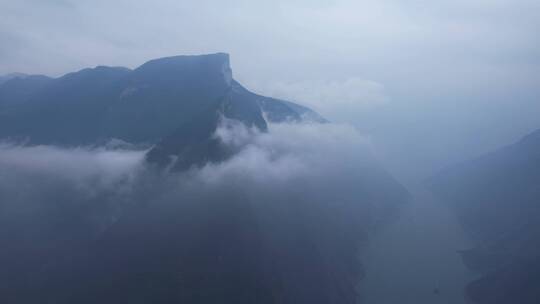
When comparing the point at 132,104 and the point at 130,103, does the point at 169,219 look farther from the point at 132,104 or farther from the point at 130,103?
the point at 130,103

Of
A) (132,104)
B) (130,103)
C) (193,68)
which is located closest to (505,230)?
(193,68)

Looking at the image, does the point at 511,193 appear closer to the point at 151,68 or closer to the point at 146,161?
the point at 146,161

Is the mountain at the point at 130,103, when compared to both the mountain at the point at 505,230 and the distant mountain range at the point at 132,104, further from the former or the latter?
A: the mountain at the point at 505,230

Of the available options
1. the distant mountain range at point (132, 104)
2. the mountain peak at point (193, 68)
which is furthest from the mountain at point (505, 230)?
the mountain peak at point (193, 68)

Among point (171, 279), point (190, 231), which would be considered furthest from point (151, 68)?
point (171, 279)

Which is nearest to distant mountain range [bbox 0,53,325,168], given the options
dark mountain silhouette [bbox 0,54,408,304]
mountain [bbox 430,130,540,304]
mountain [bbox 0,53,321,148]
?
mountain [bbox 0,53,321,148]
